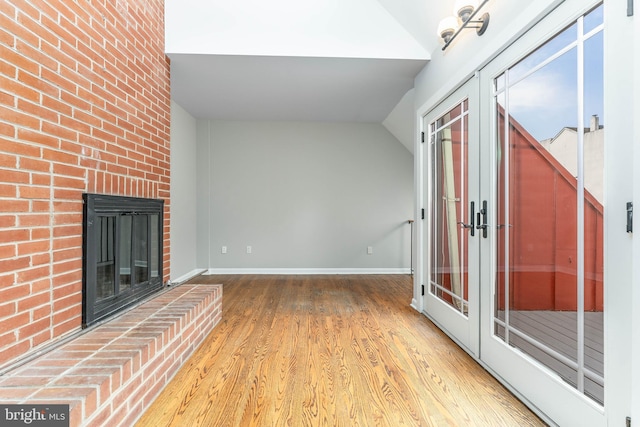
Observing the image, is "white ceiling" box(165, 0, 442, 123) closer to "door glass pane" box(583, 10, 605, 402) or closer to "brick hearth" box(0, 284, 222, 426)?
"door glass pane" box(583, 10, 605, 402)

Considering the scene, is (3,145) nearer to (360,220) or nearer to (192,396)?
(192,396)

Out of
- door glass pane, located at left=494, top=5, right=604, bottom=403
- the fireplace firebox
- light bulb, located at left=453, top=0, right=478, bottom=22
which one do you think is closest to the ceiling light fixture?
light bulb, located at left=453, top=0, right=478, bottom=22

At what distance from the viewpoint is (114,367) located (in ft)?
4.37

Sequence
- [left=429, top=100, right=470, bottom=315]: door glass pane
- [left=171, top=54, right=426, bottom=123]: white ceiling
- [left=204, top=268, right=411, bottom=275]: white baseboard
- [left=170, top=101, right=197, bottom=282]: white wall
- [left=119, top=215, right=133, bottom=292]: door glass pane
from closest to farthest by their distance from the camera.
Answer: [left=119, top=215, right=133, bottom=292]: door glass pane → [left=429, top=100, right=470, bottom=315]: door glass pane → [left=171, top=54, right=426, bottom=123]: white ceiling → [left=170, top=101, right=197, bottom=282]: white wall → [left=204, top=268, right=411, bottom=275]: white baseboard

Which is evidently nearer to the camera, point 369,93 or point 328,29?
point 328,29

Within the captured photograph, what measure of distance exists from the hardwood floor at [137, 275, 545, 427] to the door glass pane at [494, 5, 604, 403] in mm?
367

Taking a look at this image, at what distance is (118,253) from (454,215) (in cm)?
232

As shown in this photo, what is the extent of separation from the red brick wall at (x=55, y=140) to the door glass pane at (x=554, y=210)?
226 cm

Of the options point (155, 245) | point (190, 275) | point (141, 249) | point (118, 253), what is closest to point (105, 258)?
point (118, 253)

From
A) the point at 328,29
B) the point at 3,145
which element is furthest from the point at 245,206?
the point at 3,145

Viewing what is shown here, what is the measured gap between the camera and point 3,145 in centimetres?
129

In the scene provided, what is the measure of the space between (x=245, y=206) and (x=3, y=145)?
3728mm

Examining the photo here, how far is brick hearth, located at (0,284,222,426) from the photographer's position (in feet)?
3.79

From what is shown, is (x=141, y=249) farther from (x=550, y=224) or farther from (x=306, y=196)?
(x=306, y=196)
